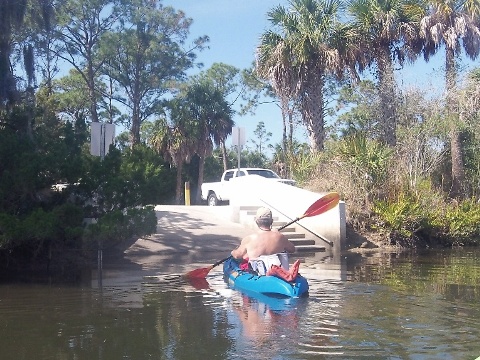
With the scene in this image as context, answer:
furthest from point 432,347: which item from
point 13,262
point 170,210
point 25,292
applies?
point 170,210

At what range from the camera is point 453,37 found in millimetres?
24500

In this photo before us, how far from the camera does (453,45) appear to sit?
2458 cm

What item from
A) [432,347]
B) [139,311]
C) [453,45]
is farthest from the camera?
[453,45]

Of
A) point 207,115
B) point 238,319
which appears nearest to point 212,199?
point 207,115

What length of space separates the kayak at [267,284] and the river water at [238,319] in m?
0.22

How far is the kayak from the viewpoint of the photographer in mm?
10328

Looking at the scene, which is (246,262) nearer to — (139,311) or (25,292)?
(139,311)

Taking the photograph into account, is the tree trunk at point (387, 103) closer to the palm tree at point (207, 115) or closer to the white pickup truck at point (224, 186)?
the white pickup truck at point (224, 186)

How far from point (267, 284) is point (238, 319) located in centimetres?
169

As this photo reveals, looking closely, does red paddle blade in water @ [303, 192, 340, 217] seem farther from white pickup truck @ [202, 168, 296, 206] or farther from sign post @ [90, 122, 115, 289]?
white pickup truck @ [202, 168, 296, 206]

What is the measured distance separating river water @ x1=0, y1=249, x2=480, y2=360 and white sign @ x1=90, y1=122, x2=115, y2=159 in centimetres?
335

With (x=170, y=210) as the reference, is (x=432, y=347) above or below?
below

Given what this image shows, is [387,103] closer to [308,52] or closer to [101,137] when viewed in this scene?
[308,52]

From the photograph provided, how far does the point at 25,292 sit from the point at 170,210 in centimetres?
1048
